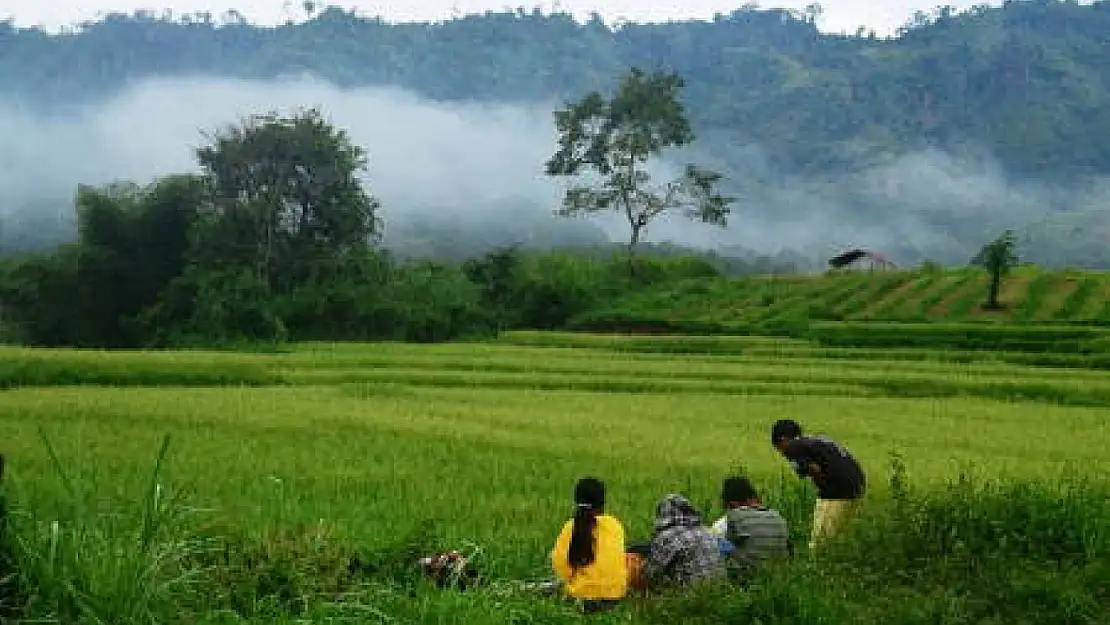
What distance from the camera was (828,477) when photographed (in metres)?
9.16

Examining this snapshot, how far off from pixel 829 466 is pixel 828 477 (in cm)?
9

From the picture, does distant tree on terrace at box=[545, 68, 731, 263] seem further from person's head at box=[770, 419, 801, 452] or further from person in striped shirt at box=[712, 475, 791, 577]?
person in striped shirt at box=[712, 475, 791, 577]

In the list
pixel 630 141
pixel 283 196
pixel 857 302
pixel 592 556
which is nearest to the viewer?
pixel 592 556

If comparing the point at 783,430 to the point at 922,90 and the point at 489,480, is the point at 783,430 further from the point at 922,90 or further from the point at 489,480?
the point at 922,90

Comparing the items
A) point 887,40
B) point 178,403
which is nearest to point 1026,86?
point 887,40

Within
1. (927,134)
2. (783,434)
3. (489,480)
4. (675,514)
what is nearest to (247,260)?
(489,480)

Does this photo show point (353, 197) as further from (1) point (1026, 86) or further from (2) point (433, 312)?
(1) point (1026, 86)

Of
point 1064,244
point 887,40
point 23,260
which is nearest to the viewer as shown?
point 23,260

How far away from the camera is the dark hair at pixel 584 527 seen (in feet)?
25.8

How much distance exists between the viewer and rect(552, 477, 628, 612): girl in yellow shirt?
7840 millimetres

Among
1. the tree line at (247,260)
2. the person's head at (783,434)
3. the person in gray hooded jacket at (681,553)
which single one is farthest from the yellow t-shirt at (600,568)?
the tree line at (247,260)

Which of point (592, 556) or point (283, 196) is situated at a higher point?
point (283, 196)

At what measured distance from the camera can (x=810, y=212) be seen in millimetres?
160125

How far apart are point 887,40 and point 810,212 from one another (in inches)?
1696
